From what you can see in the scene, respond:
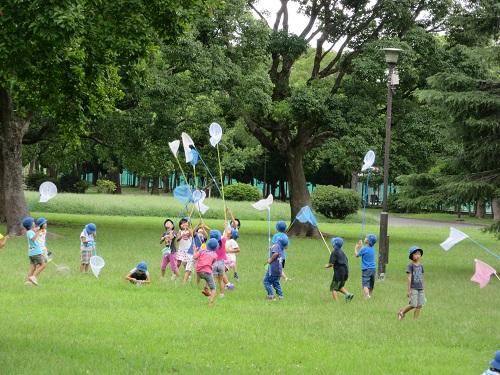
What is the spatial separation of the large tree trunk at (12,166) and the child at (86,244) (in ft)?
33.9

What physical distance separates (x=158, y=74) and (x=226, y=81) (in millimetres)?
2604

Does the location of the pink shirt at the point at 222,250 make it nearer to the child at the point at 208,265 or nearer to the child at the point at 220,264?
the child at the point at 220,264

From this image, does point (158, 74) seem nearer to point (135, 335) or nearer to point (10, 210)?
point (10, 210)

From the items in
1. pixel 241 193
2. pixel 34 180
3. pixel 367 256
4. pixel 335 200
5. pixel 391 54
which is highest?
pixel 391 54

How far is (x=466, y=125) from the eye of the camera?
21.8m

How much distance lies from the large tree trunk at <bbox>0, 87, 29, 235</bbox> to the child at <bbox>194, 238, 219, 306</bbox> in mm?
14957

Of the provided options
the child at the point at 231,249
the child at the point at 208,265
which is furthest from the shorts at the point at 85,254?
the child at the point at 208,265

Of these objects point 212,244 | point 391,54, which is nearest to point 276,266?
point 212,244

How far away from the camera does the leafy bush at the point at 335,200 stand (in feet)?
166

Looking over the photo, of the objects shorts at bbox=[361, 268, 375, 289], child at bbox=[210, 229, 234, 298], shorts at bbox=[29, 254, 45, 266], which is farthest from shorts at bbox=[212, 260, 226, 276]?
shorts at bbox=[29, 254, 45, 266]

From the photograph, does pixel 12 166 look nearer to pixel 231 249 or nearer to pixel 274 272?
pixel 231 249

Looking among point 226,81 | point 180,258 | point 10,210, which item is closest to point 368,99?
point 226,81

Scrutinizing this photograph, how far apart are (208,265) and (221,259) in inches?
54.0

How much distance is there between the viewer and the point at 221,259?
51.2 feet
